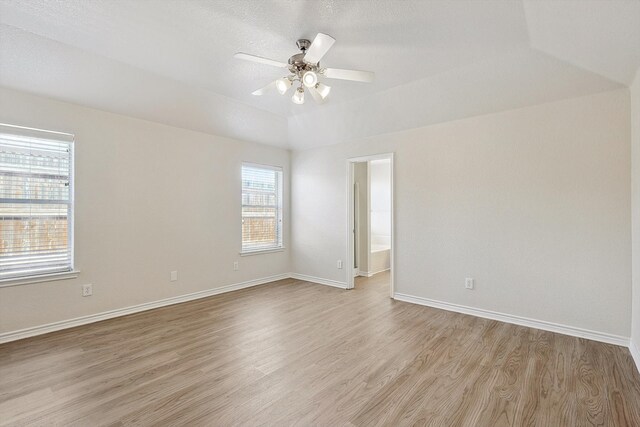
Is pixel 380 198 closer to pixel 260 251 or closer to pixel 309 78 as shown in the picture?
pixel 260 251

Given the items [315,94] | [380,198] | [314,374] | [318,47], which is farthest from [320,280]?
[318,47]

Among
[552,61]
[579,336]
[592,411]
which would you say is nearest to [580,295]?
[579,336]

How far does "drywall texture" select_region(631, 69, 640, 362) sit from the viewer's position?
2.48m

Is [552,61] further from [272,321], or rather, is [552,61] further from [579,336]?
[272,321]

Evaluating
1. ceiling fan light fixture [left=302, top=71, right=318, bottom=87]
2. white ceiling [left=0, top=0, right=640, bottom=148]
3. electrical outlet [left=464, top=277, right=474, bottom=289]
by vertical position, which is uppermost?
white ceiling [left=0, top=0, right=640, bottom=148]

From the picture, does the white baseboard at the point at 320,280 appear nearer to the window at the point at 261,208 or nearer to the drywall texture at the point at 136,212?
the window at the point at 261,208

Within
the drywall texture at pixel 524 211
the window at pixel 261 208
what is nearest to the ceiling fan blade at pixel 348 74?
the drywall texture at pixel 524 211

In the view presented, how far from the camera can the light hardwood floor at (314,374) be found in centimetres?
190

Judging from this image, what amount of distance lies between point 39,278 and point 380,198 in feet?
21.3

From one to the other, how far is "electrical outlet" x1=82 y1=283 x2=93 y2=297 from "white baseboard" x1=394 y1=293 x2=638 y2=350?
151 inches

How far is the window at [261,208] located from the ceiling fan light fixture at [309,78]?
282 centimetres

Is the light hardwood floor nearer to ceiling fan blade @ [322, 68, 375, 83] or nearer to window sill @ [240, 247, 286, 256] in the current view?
window sill @ [240, 247, 286, 256]

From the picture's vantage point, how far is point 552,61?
272 cm

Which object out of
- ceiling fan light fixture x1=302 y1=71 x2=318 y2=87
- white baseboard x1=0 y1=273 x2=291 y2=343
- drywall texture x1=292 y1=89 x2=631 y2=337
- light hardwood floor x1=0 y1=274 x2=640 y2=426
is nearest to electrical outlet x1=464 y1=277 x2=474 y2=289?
drywall texture x1=292 y1=89 x2=631 y2=337
